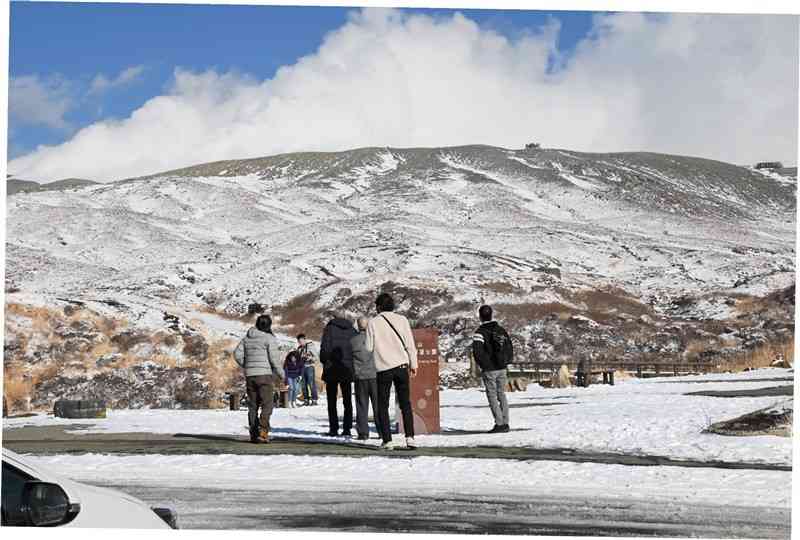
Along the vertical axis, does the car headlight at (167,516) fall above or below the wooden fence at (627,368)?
below

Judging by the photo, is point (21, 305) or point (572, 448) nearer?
point (572, 448)

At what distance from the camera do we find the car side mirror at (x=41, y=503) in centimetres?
556

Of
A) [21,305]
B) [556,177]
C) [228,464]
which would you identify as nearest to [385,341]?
[228,464]

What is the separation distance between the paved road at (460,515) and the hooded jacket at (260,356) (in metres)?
4.41

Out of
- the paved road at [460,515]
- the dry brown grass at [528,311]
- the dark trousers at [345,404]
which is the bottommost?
the paved road at [460,515]

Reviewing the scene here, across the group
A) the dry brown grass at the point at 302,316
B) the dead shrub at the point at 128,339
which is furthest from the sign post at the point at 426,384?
the dry brown grass at the point at 302,316

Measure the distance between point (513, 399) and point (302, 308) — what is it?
32.4 metres

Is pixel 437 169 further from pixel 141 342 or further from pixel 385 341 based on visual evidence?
pixel 385 341

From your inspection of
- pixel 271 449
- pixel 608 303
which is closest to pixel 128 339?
pixel 608 303

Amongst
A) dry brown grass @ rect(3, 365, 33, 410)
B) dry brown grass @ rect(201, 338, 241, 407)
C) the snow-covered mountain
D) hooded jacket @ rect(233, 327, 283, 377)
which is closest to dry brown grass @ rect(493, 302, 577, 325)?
the snow-covered mountain

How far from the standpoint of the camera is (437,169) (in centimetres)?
10638

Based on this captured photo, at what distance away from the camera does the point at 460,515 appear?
9352 mm

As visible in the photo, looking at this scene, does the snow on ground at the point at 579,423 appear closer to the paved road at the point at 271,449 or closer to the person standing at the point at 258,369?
the paved road at the point at 271,449

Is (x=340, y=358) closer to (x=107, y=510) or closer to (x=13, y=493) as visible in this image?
(x=107, y=510)
